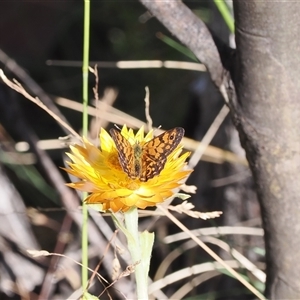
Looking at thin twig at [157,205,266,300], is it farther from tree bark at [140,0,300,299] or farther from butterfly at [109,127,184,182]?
butterfly at [109,127,184,182]

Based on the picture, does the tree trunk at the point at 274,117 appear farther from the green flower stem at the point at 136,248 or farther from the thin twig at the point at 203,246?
the green flower stem at the point at 136,248

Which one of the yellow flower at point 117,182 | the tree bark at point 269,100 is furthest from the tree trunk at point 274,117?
the yellow flower at point 117,182

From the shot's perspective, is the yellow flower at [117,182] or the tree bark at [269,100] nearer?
the yellow flower at [117,182]

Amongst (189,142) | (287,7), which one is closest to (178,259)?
(189,142)

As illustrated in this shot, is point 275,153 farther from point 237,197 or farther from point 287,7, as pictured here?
point 237,197

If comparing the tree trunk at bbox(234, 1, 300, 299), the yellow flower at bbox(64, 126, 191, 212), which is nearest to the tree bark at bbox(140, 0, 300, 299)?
the tree trunk at bbox(234, 1, 300, 299)

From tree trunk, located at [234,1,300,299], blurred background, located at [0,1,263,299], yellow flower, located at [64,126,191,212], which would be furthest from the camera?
blurred background, located at [0,1,263,299]

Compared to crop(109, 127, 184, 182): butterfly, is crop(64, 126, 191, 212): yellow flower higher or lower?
lower
